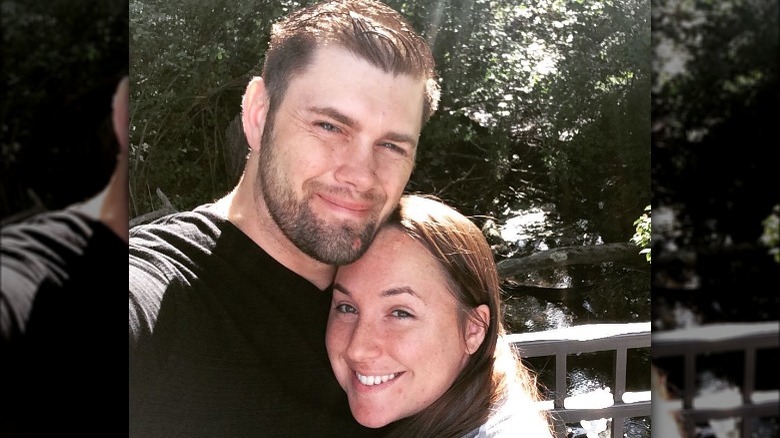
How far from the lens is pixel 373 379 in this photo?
291 cm

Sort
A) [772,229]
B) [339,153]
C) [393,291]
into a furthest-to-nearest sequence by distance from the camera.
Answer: [772,229], [393,291], [339,153]

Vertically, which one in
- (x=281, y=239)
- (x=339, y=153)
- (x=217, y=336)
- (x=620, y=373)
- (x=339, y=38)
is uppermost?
(x=339, y=38)

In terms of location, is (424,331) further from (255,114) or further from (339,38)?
(339,38)

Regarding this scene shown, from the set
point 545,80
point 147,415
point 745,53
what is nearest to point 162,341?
point 147,415

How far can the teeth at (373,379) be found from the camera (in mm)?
2908

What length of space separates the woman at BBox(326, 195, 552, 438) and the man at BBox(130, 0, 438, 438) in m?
0.09

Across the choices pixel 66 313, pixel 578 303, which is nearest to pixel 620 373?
pixel 578 303

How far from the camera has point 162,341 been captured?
2830mm

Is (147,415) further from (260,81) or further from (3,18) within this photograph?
(3,18)

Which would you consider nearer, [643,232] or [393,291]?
[393,291]

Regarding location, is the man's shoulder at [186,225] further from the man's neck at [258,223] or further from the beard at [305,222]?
the beard at [305,222]

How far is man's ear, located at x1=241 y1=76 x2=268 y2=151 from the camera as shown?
2.86 metres

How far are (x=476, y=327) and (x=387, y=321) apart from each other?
0.37m

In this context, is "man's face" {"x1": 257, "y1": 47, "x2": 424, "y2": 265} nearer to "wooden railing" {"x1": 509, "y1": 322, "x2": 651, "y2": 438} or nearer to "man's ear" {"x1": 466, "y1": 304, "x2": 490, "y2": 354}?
"man's ear" {"x1": 466, "y1": 304, "x2": 490, "y2": 354}
